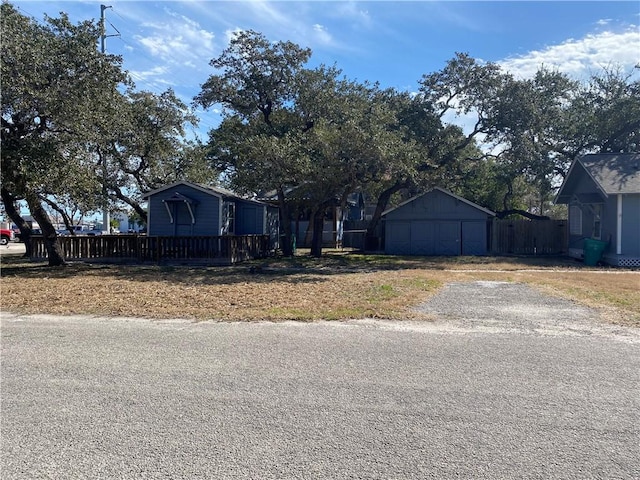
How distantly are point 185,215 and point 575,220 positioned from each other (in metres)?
18.4

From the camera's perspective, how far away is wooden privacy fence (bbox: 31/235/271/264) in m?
18.6

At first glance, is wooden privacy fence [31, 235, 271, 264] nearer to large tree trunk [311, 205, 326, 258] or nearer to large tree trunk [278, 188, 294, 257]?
large tree trunk [278, 188, 294, 257]

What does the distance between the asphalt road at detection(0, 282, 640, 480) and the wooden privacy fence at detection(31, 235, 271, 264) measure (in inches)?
458

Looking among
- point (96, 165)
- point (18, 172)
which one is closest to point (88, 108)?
point (18, 172)

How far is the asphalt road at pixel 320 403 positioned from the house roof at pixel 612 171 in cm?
1370

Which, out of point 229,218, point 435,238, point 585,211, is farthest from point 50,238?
point 585,211

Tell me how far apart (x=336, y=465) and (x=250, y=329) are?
4.12m

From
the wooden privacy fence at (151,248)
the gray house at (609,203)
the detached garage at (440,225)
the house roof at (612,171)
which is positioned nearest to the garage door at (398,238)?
the detached garage at (440,225)

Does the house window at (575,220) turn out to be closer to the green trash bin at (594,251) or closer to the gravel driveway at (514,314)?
the green trash bin at (594,251)

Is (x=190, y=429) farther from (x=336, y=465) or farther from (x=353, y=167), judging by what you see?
(x=353, y=167)

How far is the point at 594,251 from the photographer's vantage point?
62.7 ft

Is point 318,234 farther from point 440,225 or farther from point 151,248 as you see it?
point 151,248

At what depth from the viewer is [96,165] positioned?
22.0m

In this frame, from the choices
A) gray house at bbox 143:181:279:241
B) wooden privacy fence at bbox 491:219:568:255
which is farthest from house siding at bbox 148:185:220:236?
wooden privacy fence at bbox 491:219:568:255
